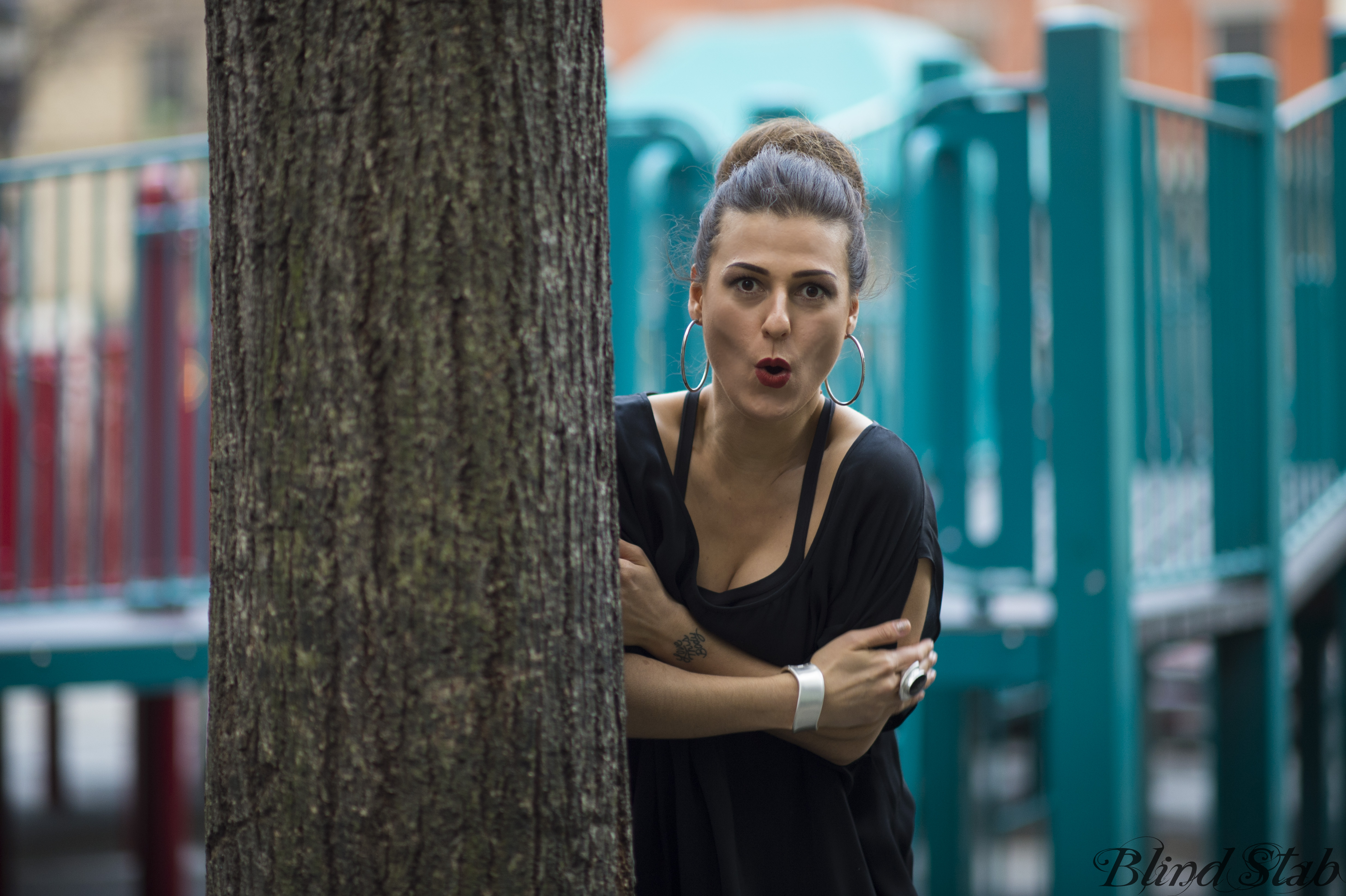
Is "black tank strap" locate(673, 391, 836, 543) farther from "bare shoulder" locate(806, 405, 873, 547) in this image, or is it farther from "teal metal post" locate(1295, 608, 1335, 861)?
"teal metal post" locate(1295, 608, 1335, 861)

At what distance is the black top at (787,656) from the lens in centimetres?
204

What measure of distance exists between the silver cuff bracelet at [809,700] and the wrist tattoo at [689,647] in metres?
0.17

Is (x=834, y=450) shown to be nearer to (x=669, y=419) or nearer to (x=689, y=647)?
(x=669, y=419)

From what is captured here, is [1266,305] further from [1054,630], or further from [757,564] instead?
[757,564]

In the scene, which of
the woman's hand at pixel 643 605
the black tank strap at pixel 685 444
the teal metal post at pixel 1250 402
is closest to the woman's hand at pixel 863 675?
the woman's hand at pixel 643 605

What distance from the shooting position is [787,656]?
2066 mm

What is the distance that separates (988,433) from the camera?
6141mm

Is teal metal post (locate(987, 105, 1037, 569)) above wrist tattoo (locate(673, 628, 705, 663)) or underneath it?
above

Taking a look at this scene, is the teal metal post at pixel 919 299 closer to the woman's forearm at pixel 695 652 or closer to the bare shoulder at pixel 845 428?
the bare shoulder at pixel 845 428

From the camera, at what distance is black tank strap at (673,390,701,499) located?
2.13 metres

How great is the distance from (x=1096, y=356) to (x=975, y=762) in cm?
544

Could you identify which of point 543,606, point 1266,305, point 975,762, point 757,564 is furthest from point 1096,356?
point 975,762

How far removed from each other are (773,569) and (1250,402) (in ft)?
11.0

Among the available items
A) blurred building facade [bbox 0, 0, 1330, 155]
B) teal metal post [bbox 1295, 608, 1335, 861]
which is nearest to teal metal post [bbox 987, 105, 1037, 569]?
teal metal post [bbox 1295, 608, 1335, 861]
